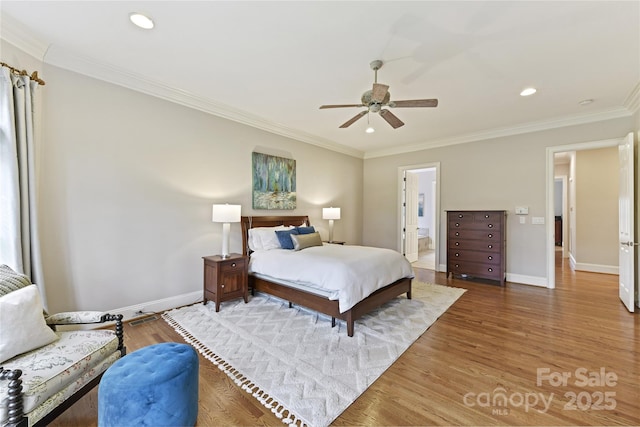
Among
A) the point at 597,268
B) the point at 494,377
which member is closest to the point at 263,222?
the point at 494,377

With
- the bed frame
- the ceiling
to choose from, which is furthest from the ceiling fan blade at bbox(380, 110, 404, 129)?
the bed frame

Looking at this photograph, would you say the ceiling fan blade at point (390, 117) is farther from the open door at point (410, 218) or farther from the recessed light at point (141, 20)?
the open door at point (410, 218)

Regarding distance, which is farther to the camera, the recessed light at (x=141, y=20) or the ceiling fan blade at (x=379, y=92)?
the ceiling fan blade at (x=379, y=92)

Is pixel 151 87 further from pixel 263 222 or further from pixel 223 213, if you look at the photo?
pixel 263 222

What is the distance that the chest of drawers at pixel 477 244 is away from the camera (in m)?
4.62

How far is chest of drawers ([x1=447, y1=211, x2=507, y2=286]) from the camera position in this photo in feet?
15.1

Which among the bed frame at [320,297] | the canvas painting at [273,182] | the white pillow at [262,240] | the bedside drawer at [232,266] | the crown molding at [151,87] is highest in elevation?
the crown molding at [151,87]

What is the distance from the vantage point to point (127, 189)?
311 cm

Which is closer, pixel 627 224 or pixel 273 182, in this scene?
pixel 627 224

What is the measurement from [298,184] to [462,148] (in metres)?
3.46

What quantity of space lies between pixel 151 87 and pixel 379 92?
2.82m

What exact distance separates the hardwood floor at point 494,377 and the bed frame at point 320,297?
2.01 feet

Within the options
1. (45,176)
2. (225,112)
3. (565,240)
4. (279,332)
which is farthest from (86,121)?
(565,240)

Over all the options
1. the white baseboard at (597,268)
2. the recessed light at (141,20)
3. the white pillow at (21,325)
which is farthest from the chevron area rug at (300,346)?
the white baseboard at (597,268)
